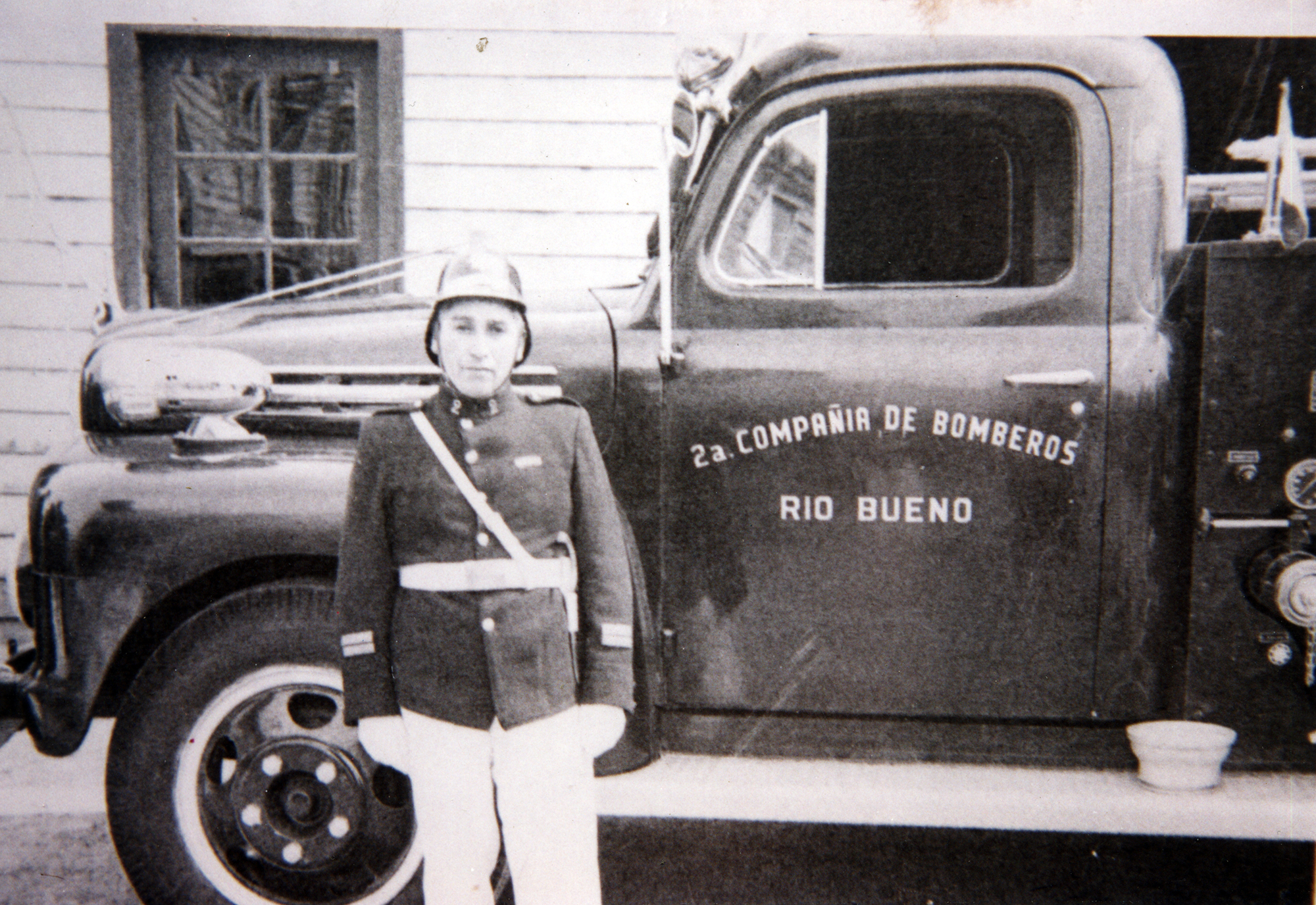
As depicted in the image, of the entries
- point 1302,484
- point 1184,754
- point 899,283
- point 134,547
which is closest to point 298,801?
point 134,547

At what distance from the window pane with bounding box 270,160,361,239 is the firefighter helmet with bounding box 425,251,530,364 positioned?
77cm

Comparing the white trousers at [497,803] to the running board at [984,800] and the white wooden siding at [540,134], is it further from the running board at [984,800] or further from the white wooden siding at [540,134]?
the white wooden siding at [540,134]

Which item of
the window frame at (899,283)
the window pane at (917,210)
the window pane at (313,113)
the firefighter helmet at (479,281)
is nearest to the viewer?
the firefighter helmet at (479,281)

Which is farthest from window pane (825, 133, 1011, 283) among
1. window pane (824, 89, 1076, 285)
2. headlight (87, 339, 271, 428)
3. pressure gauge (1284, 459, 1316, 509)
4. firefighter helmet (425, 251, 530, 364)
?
headlight (87, 339, 271, 428)

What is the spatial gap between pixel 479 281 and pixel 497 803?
3.05 feet

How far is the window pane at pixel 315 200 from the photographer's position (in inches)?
85.5

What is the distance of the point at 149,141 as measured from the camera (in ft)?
7.62

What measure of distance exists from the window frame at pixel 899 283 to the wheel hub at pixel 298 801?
116cm

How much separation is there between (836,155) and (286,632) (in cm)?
153

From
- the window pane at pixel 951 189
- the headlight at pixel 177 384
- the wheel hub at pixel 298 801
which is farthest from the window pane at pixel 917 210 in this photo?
the wheel hub at pixel 298 801

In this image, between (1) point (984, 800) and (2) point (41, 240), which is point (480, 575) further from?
(2) point (41, 240)

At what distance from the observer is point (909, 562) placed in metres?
1.85

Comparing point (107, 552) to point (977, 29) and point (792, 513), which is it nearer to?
point (792, 513)

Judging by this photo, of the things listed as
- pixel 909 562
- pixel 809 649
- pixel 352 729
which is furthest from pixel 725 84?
pixel 352 729
